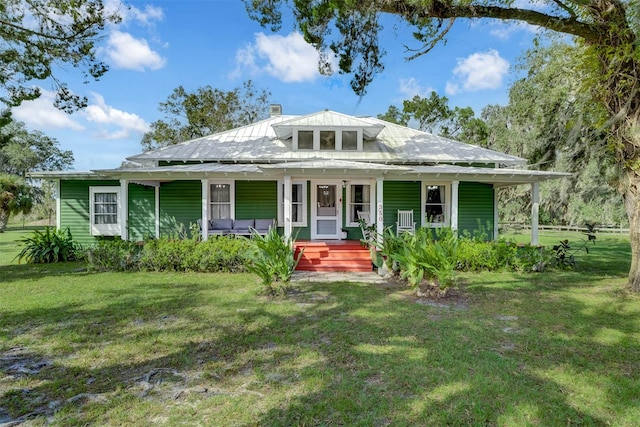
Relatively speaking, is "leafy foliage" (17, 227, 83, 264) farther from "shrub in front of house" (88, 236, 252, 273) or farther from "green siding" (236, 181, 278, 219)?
"green siding" (236, 181, 278, 219)

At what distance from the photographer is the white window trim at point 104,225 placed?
39.9ft

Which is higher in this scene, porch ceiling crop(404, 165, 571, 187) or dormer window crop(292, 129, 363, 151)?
dormer window crop(292, 129, 363, 151)

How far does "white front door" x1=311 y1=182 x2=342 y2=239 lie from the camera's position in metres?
11.9

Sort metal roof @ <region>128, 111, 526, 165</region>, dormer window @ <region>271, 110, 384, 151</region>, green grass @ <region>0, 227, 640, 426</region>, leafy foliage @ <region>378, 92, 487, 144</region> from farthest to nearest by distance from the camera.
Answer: leafy foliage @ <region>378, 92, 487, 144</region>, dormer window @ <region>271, 110, 384, 151</region>, metal roof @ <region>128, 111, 526, 165</region>, green grass @ <region>0, 227, 640, 426</region>

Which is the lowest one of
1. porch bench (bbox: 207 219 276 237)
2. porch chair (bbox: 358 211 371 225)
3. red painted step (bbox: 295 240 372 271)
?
red painted step (bbox: 295 240 372 271)

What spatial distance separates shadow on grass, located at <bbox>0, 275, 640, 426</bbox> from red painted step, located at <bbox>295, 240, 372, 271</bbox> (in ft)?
9.83

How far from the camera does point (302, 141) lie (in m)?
13.1

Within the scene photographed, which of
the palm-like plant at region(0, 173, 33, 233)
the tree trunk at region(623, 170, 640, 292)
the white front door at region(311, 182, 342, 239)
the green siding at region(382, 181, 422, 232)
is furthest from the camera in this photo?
the palm-like plant at region(0, 173, 33, 233)

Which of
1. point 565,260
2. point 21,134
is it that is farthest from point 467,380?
point 21,134

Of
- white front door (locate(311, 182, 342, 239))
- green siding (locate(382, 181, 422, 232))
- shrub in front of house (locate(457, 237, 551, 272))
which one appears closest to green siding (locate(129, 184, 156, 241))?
white front door (locate(311, 182, 342, 239))

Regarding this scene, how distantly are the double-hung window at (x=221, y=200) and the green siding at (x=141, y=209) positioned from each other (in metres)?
Answer: 2.18

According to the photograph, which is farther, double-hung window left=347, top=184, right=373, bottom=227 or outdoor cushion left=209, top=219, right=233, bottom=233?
double-hung window left=347, top=184, right=373, bottom=227

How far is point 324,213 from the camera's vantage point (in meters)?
12.0

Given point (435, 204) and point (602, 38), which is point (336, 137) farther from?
point (602, 38)
